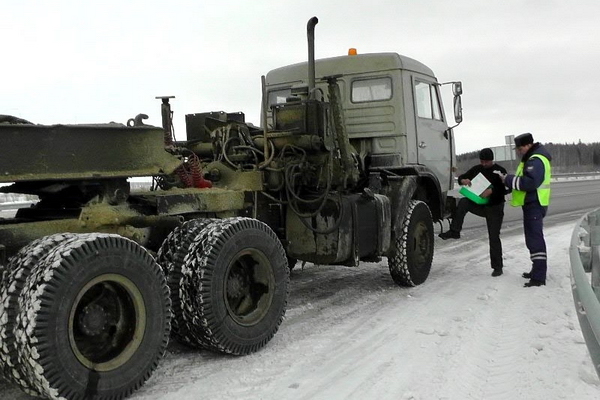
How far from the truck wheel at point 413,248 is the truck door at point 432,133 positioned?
74 centimetres

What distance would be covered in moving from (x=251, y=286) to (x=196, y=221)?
0.68 metres

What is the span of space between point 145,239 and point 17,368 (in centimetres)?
132

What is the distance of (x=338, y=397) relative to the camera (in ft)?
11.2

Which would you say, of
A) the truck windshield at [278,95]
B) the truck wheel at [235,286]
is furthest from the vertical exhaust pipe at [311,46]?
the truck wheel at [235,286]

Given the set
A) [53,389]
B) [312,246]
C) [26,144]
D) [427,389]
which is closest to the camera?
[53,389]

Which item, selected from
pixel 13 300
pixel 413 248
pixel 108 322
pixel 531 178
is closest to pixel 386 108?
pixel 413 248

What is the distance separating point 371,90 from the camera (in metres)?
7.22

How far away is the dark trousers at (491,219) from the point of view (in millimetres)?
7305

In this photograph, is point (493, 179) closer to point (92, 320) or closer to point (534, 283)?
point (534, 283)

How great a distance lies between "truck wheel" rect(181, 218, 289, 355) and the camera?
160 inches

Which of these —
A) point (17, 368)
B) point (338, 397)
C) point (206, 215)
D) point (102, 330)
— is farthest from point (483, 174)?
point (17, 368)

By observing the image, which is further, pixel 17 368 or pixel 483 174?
pixel 483 174

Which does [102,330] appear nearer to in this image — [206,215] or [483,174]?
[206,215]

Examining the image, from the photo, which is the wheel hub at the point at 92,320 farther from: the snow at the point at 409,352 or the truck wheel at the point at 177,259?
the truck wheel at the point at 177,259
